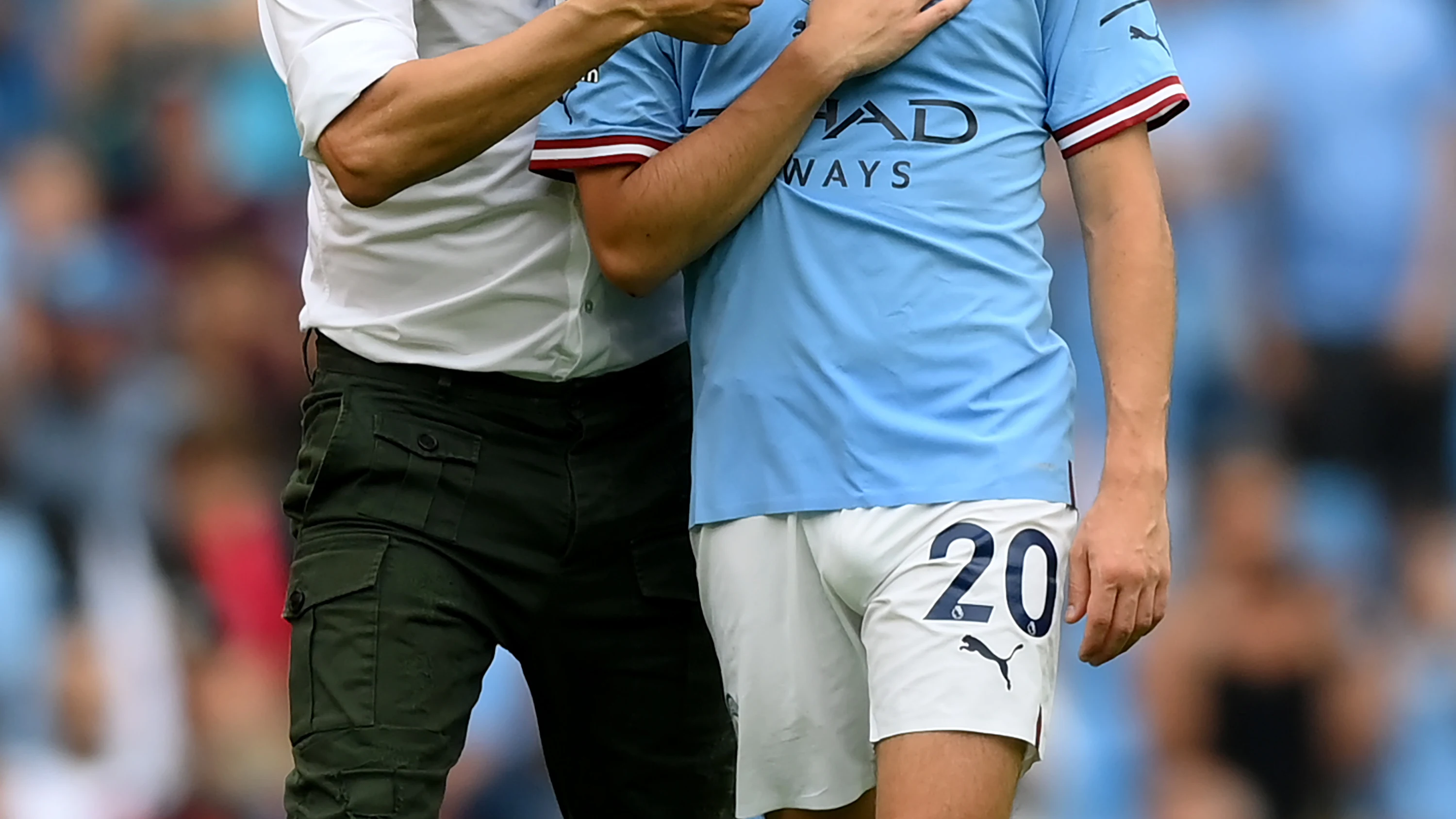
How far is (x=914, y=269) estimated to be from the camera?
2109mm

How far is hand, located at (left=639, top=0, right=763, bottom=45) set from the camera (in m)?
2.09

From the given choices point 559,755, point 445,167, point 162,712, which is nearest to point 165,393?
point 162,712

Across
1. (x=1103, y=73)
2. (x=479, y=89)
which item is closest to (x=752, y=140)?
(x=479, y=89)

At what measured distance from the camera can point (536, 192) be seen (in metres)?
2.36

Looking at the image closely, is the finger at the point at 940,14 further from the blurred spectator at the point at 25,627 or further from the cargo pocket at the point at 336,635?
the blurred spectator at the point at 25,627

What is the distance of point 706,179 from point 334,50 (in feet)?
1.56

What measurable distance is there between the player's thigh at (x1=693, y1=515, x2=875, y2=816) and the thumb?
0.82ft

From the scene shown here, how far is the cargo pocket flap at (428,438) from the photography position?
2354 millimetres

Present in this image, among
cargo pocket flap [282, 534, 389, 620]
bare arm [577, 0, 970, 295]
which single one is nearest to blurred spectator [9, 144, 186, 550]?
cargo pocket flap [282, 534, 389, 620]

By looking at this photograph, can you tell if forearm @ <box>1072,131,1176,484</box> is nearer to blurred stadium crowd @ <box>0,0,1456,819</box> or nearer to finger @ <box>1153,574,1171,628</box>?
finger @ <box>1153,574,1171,628</box>

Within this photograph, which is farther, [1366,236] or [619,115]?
[1366,236]

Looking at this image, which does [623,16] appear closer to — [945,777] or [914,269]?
[914,269]

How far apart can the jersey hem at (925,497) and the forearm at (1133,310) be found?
70 mm

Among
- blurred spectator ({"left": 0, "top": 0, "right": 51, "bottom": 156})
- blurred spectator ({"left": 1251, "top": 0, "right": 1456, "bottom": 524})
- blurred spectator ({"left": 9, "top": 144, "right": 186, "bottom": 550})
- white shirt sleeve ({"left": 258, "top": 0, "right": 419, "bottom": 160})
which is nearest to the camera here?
white shirt sleeve ({"left": 258, "top": 0, "right": 419, "bottom": 160})
